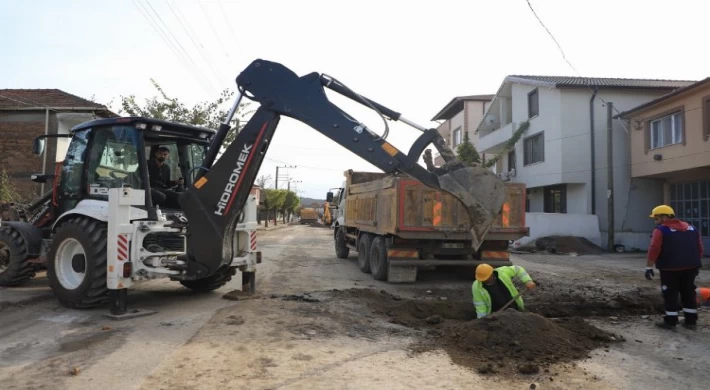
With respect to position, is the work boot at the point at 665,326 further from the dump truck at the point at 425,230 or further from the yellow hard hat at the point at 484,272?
the dump truck at the point at 425,230

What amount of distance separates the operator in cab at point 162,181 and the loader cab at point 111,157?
0.9 inches

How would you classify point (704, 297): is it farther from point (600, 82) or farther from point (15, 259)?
point (600, 82)

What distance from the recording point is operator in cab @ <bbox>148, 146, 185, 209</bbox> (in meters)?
7.60

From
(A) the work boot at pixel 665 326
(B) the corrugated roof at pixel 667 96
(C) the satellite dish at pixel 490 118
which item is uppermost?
(C) the satellite dish at pixel 490 118

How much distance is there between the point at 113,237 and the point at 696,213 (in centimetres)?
2160

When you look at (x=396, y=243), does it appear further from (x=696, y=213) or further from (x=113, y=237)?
(x=696, y=213)

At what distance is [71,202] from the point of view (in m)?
7.66

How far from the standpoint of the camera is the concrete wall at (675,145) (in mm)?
17723

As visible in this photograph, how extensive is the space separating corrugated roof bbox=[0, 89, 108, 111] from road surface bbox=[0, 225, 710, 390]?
17519mm

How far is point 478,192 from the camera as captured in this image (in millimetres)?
6152

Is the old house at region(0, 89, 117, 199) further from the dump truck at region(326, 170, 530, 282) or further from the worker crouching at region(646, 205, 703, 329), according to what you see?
the worker crouching at region(646, 205, 703, 329)

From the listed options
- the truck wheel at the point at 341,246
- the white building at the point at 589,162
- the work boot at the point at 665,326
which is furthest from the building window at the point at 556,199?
the work boot at the point at 665,326

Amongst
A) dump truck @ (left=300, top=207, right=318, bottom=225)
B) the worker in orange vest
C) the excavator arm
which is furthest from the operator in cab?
dump truck @ (left=300, top=207, right=318, bottom=225)

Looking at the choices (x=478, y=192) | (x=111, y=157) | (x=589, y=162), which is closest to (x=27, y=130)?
(x=111, y=157)
